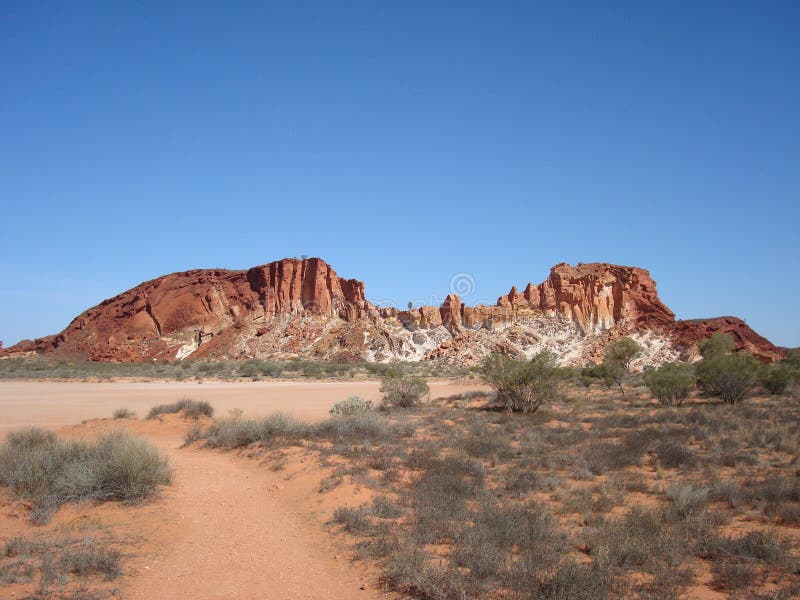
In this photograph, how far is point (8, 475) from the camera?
7.90 metres

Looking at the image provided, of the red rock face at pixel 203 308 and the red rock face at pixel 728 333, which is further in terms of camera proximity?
the red rock face at pixel 203 308

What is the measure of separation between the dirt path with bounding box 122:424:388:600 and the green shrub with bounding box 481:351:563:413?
10.3m

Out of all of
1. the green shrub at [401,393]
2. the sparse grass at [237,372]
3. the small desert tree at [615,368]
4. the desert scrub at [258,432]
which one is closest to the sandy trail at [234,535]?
the desert scrub at [258,432]

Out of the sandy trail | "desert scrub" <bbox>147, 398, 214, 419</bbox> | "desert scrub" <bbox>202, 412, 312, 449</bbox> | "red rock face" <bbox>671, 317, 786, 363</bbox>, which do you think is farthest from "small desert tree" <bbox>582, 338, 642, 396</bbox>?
"red rock face" <bbox>671, 317, 786, 363</bbox>

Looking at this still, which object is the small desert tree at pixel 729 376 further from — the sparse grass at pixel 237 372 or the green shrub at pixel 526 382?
the sparse grass at pixel 237 372

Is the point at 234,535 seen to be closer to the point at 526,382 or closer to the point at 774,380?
the point at 526,382

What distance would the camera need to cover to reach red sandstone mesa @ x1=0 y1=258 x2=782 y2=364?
64.8m

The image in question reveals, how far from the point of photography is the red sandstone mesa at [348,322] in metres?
64.8

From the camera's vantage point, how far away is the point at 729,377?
18.7 metres

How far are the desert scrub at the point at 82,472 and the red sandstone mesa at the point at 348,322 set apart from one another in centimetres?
5554

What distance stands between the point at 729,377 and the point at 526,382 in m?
7.37

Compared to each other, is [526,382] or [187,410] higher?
[526,382]

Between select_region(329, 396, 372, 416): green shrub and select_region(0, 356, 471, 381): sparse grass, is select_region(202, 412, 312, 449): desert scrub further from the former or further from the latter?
select_region(0, 356, 471, 381): sparse grass

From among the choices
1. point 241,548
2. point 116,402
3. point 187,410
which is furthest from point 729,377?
point 116,402
